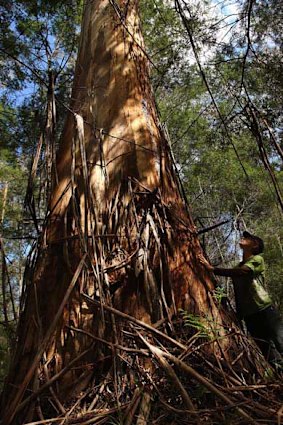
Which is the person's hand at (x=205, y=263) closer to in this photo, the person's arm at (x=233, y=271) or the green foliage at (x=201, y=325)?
the person's arm at (x=233, y=271)

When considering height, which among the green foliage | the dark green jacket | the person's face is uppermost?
the person's face

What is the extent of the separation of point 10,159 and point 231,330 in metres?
8.22

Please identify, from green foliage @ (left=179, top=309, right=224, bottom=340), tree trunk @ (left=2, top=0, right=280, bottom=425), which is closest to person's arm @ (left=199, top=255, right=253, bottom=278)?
tree trunk @ (left=2, top=0, right=280, bottom=425)

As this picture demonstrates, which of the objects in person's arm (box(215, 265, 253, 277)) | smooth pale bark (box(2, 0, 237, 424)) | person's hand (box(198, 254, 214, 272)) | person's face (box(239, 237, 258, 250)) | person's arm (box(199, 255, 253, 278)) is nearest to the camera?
smooth pale bark (box(2, 0, 237, 424))

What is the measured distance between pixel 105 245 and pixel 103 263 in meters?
0.18

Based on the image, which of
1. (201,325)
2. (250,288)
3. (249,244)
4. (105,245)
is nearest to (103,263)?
(105,245)

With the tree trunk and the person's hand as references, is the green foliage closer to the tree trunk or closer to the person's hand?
the tree trunk

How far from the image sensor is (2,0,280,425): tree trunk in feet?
5.24

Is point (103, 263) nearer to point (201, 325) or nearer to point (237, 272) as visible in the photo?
point (201, 325)

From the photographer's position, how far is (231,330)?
6.24 ft

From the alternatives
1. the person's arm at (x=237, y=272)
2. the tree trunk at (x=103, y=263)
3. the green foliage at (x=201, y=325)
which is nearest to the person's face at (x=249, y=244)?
the person's arm at (x=237, y=272)

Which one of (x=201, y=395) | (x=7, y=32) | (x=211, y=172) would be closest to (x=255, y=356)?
(x=201, y=395)

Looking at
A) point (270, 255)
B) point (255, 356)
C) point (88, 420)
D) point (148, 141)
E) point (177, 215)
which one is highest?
point (270, 255)

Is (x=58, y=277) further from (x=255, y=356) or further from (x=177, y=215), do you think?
(x=255, y=356)
